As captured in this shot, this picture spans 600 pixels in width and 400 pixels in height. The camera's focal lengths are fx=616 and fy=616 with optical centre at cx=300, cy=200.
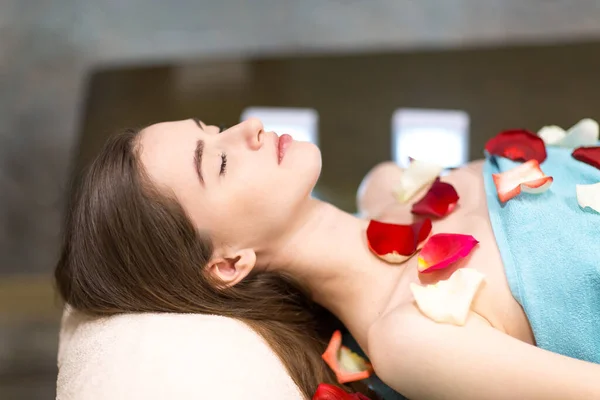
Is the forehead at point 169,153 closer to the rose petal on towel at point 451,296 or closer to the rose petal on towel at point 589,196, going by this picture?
the rose petal on towel at point 451,296

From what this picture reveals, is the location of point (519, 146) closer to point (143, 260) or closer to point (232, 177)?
point (232, 177)

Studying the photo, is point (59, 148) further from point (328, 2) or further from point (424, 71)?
point (424, 71)

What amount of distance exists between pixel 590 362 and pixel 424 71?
883 mm

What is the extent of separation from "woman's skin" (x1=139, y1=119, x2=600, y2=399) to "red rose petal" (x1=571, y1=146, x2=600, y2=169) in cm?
17

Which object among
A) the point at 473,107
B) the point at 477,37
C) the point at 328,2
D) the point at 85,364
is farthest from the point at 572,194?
the point at 328,2

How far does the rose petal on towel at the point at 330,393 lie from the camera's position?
0.95 m

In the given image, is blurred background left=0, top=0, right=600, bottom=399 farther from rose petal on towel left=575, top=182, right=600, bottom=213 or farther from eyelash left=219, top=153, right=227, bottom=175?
rose petal on towel left=575, top=182, right=600, bottom=213

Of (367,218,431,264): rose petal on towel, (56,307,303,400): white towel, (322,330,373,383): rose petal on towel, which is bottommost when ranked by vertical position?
(322,330,373,383): rose petal on towel

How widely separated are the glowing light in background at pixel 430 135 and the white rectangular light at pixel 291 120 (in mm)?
200

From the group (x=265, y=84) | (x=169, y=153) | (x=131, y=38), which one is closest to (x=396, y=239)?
(x=169, y=153)

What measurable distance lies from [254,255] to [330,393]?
249 millimetres

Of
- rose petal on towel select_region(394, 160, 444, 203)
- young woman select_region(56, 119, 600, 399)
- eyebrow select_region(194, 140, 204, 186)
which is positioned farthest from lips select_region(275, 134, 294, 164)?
rose petal on towel select_region(394, 160, 444, 203)

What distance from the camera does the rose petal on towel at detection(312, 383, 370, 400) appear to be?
3.10 ft

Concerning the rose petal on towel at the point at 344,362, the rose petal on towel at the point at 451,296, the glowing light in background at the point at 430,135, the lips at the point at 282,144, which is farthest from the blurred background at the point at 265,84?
the rose petal on towel at the point at 451,296
